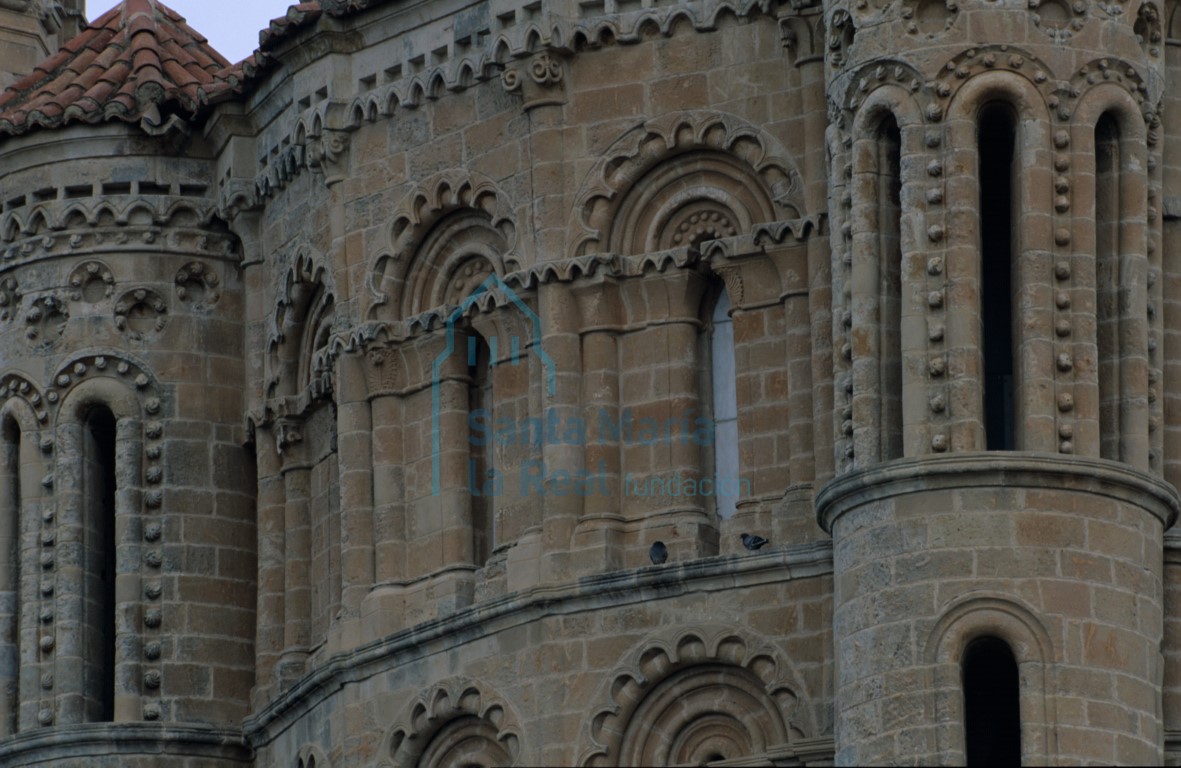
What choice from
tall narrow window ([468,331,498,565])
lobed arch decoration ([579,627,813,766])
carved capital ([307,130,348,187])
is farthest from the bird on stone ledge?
carved capital ([307,130,348,187])

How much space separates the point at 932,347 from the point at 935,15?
2.96 metres

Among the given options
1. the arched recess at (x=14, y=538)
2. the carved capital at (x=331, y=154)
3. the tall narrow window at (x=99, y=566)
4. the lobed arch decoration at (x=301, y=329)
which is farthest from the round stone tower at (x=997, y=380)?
the arched recess at (x=14, y=538)

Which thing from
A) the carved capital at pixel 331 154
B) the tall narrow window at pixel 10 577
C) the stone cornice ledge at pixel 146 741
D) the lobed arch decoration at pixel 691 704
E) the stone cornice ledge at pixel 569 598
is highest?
the carved capital at pixel 331 154

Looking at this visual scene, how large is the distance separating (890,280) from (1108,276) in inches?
74.1

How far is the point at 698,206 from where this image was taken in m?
47.0

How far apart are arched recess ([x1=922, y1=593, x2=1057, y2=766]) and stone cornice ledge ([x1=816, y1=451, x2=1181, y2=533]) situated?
0.99m

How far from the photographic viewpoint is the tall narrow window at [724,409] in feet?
153

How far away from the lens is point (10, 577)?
5175 centimetres

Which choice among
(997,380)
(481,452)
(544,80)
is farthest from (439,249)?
(997,380)

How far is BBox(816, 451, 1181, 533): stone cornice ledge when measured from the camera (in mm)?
42375

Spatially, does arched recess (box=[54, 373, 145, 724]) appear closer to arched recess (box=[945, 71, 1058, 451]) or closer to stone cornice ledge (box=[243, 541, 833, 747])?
stone cornice ledge (box=[243, 541, 833, 747])

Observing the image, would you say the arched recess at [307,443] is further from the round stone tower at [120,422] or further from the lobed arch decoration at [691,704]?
the lobed arch decoration at [691,704]

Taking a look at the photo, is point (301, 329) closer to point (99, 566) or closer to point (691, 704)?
point (99, 566)

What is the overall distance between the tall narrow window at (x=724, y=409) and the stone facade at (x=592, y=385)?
47 mm
